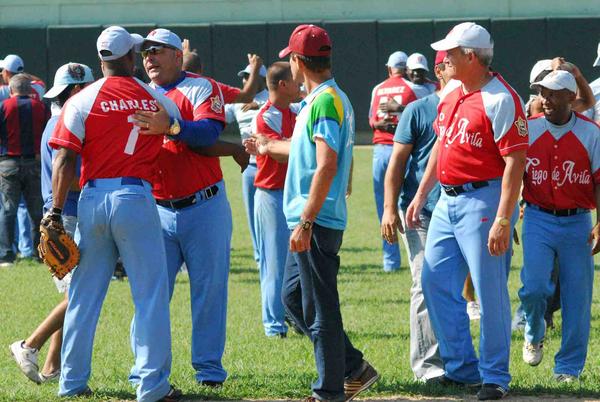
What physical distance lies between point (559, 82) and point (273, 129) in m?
2.74

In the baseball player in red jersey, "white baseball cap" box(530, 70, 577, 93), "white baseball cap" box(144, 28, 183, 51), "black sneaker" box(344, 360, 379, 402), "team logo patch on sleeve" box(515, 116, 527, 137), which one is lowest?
"black sneaker" box(344, 360, 379, 402)

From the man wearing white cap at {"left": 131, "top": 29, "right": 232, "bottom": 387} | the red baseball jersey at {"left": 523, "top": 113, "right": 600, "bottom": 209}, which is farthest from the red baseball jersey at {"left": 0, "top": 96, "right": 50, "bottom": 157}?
the red baseball jersey at {"left": 523, "top": 113, "right": 600, "bottom": 209}

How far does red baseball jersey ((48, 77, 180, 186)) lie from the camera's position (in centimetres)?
658

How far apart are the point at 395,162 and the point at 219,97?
1.20 metres

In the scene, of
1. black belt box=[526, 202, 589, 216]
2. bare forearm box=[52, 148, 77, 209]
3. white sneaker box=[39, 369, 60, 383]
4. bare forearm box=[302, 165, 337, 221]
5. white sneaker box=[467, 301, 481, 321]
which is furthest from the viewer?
white sneaker box=[467, 301, 481, 321]

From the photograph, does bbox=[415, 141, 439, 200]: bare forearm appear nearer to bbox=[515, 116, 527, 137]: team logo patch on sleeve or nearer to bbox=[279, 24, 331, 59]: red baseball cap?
bbox=[515, 116, 527, 137]: team logo patch on sleeve

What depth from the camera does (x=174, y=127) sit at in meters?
6.92

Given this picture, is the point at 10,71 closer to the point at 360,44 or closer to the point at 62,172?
the point at 62,172

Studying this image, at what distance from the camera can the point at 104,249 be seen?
6.72 metres

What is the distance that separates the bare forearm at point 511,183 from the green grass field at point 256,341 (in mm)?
1218

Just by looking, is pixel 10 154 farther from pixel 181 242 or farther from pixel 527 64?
pixel 527 64

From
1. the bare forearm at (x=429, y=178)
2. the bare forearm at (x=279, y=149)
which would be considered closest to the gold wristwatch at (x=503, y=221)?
the bare forearm at (x=429, y=178)

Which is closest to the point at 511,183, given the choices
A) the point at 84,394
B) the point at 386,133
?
the point at 84,394

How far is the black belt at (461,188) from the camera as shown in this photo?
6.75 m
